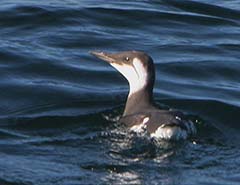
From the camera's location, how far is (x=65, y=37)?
20.7 meters

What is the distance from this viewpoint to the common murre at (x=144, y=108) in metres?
14.5

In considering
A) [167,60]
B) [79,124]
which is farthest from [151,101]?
[167,60]

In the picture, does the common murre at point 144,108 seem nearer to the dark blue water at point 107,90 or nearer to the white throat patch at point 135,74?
the white throat patch at point 135,74

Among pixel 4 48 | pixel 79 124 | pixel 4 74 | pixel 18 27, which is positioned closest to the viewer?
pixel 79 124

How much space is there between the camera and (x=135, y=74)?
16.0 m

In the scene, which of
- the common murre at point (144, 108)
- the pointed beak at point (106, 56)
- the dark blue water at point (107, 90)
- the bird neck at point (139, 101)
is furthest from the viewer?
the pointed beak at point (106, 56)

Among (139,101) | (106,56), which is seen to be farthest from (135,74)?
(106,56)

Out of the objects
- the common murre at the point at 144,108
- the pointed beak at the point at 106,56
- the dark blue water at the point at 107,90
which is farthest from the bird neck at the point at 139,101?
the pointed beak at the point at 106,56

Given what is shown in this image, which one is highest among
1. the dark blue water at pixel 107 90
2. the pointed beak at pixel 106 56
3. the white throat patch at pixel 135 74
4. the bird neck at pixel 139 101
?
the pointed beak at pixel 106 56

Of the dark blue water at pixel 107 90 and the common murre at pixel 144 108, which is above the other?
the common murre at pixel 144 108

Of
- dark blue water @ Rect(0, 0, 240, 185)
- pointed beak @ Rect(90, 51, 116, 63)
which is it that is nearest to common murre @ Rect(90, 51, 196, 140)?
pointed beak @ Rect(90, 51, 116, 63)

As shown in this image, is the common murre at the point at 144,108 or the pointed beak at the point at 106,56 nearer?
the common murre at the point at 144,108

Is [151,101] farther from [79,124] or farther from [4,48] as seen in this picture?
[4,48]

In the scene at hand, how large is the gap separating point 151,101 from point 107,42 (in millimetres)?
4727
